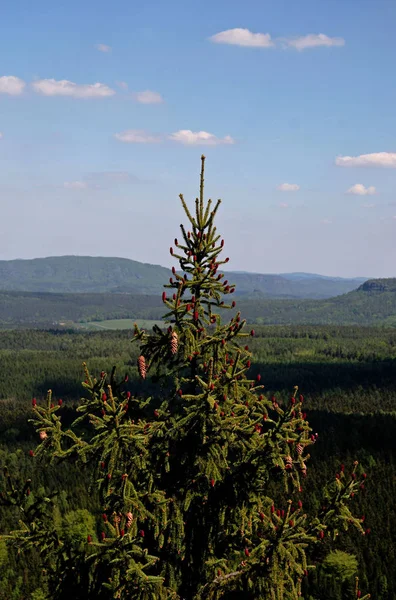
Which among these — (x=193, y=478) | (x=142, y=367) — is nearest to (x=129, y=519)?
(x=193, y=478)

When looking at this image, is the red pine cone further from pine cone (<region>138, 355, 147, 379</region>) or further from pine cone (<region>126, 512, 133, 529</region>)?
pine cone (<region>126, 512, 133, 529</region>)

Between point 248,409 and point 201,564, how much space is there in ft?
18.1

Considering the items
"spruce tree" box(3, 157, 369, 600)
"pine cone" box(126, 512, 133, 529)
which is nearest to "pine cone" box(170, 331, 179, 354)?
"spruce tree" box(3, 157, 369, 600)

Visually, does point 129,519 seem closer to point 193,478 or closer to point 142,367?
point 193,478

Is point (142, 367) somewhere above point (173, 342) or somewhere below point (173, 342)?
below

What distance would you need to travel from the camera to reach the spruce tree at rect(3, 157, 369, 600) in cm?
1833

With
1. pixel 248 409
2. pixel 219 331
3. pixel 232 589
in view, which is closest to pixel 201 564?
pixel 232 589

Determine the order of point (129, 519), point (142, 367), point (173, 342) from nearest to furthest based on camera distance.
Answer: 1. point (129, 519)
2. point (142, 367)
3. point (173, 342)

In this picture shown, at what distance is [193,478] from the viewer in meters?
19.9

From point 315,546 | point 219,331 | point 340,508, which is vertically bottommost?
point 315,546

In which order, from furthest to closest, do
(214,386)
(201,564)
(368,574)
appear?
(368,574), (201,564), (214,386)

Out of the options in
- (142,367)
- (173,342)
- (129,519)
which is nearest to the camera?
(129,519)

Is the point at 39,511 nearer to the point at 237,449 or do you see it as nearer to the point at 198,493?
the point at 198,493

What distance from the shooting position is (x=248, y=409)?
20.1 metres
